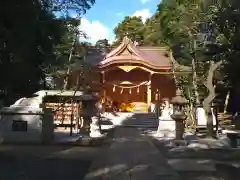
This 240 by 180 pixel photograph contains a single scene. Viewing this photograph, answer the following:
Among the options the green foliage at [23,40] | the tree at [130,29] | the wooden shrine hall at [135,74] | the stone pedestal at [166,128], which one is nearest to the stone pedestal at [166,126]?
the stone pedestal at [166,128]

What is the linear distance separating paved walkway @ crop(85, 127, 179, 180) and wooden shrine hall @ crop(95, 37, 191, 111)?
1902 centimetres

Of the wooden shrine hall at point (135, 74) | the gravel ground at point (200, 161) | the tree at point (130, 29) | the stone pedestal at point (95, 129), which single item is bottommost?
the gravel ground at point (200, 161)

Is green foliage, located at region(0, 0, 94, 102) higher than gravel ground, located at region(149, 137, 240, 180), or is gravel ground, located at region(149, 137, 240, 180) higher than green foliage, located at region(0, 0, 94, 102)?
green foliage, located at region(0, 0, 94, 102)

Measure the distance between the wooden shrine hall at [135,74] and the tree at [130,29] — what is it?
13691 mm

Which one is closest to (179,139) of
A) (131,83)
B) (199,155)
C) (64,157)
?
(199,155)

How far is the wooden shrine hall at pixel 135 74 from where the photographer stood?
110 feet

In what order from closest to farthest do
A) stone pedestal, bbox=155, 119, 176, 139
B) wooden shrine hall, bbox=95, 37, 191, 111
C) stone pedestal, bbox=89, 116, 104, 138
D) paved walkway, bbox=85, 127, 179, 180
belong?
paved walkway, bbox=85, 127, 179, 180 → stone pedestal, bbox=89, 116, 104, 138 → stone pedestal, bbox=155, 119, 176, 139 → wooden shrine hall, bbox=95, 37, 191, 111

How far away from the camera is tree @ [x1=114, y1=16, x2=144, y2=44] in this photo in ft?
166

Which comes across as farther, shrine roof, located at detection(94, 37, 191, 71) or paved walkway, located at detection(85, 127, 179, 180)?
shrine roof, located at detection(94, 37, 191, 71)

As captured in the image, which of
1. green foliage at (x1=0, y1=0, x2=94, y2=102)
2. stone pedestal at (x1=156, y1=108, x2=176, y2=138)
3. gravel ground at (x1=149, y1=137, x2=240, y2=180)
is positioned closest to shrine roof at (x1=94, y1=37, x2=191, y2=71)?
stone pedestal at (x1=156, y1=108, x2=176, y2=138)

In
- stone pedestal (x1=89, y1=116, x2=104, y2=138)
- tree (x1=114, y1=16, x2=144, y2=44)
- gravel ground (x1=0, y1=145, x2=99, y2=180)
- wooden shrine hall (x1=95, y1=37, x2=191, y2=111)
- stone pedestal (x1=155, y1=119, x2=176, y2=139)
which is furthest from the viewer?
tree (x1=114, y1=16, x2=144, y2=44)

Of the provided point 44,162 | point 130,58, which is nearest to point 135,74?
point 130,58

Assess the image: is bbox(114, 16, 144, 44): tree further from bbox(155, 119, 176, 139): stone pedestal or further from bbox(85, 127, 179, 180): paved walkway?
bbox(85, 127, 179, 180): paved walkway

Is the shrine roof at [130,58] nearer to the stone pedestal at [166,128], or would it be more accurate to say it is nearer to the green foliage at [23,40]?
the stone pedestal at [166,128]
